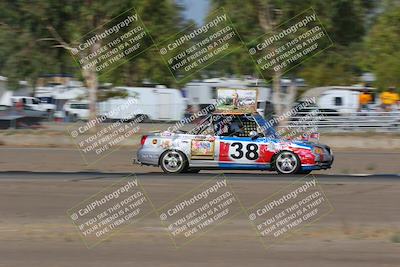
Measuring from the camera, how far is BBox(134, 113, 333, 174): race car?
18766 millimetres

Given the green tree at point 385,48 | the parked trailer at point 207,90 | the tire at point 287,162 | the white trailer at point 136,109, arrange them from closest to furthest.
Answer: the tire at point 287,162 < the white trailer at point 136,109 < the green tree at point 385,48 < the parked trailer at point 207,90

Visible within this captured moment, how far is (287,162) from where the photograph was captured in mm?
18812

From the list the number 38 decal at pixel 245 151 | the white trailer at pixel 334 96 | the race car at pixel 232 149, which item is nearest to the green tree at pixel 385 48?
the white trailer at pixel 334 96

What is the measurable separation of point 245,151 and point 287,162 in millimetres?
974

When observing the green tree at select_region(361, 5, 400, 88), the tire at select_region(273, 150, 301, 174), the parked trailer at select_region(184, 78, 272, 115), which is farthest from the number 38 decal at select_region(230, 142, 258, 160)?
the parked trailer at select_region(184, 78, 272, 115)

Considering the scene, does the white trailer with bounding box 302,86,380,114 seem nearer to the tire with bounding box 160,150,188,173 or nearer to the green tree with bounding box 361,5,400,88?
the green tree with bounding box 361,5,400,88

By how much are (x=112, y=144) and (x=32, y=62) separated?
7.35 m

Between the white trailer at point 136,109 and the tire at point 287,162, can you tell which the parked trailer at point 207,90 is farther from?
the tire at point 287,162

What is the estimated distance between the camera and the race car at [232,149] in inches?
739

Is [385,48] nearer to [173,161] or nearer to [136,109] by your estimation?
[136,109]

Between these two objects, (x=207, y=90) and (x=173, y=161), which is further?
(x=207, y=90)

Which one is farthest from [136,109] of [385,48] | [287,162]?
[287,162]

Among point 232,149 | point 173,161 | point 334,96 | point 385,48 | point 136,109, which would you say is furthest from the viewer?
point 385,48

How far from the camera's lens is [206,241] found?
1080 cm
